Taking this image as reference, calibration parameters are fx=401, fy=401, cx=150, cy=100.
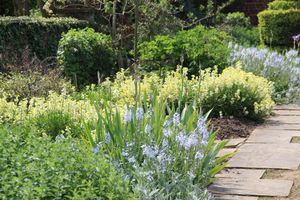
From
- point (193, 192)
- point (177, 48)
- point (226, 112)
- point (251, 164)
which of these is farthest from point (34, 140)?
point (177, 48)

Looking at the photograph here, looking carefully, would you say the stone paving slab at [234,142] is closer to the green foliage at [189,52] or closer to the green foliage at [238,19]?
the green foliage at [189,52]

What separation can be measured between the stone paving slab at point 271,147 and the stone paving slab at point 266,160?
0.10m

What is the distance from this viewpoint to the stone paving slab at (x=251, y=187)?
3453mm

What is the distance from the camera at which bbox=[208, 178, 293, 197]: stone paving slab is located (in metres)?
3.45

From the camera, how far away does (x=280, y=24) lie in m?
11.1

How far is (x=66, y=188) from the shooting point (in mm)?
2365

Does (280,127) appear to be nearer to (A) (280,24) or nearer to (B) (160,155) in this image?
(B) (160,155)

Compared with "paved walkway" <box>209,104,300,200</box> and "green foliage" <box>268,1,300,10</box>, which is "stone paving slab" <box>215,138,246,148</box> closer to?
"paved walkway" <box>209,104,300,200</box>

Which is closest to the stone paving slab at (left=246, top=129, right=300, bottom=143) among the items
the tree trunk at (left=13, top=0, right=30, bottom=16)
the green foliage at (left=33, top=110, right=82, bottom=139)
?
the green foliage at (left=33, top=110, right=82, bottom=139)

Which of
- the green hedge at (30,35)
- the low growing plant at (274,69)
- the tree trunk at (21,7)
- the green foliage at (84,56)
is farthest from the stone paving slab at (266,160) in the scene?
the tree trunk at (21,7)

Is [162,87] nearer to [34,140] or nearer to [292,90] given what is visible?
[292,90]

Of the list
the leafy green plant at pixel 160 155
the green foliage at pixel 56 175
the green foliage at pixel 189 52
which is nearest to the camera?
the green foliage at pixel 56 175

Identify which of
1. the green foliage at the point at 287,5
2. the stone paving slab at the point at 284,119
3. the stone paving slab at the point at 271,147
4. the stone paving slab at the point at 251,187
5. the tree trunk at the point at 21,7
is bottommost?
the stone paving slab at the point at 284,119

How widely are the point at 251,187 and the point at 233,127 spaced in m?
1.90
